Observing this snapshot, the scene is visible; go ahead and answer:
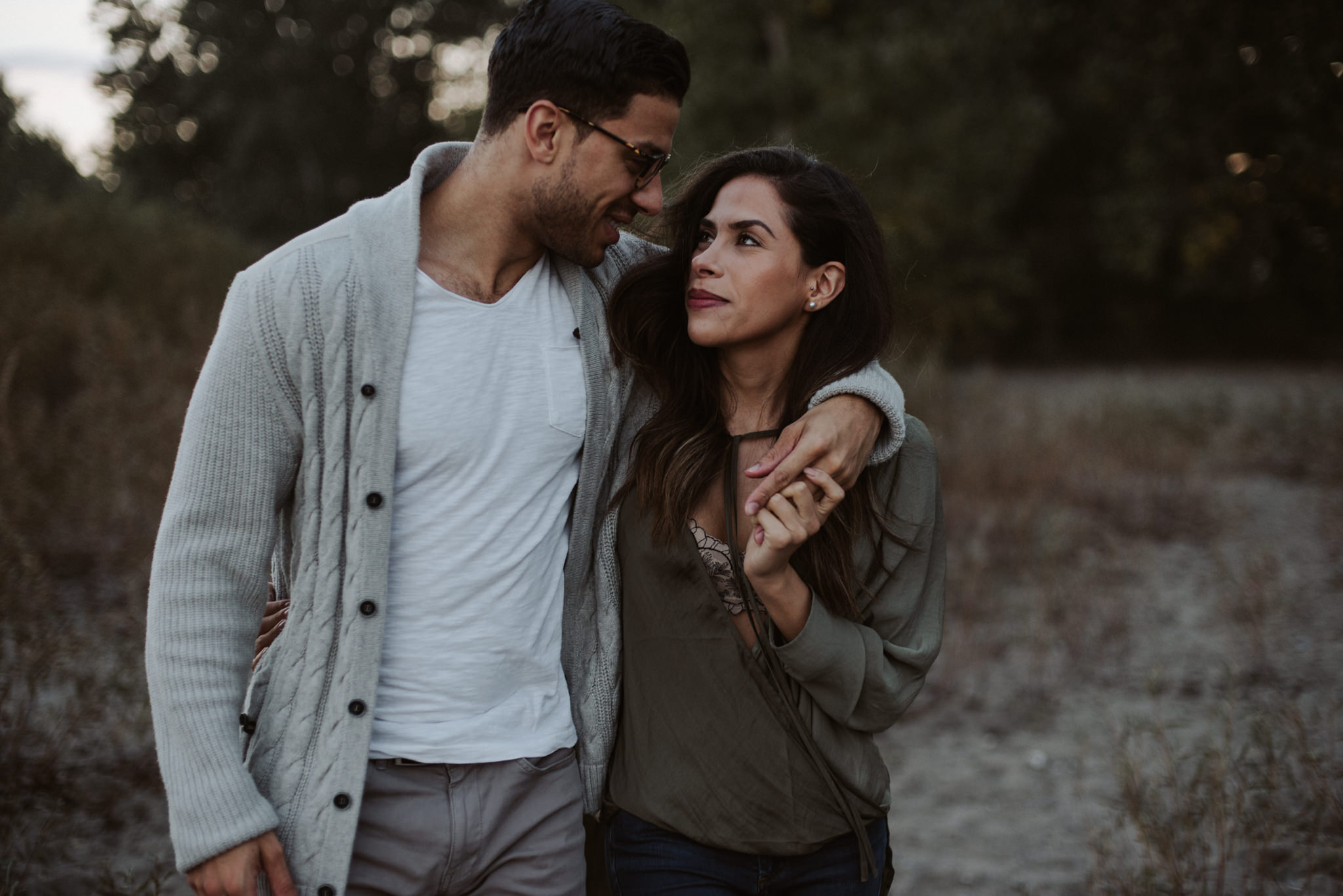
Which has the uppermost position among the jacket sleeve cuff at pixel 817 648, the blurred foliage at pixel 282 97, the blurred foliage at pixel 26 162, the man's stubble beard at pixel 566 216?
the blurred foliage at pixel 282 97

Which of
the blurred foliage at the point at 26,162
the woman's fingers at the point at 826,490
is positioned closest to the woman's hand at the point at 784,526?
the woman's fingers at the point at 826,490

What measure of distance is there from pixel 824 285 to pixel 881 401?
1.29 ft

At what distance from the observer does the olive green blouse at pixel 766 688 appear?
6.89 feet

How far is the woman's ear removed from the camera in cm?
241

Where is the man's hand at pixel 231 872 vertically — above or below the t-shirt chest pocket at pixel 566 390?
below

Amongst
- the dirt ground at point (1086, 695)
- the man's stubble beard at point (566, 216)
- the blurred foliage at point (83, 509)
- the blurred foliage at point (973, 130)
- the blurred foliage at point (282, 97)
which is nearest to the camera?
the man's stubble beard at point (566, 216)

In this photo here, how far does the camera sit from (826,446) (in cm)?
205

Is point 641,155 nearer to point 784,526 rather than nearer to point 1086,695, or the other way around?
point 784,526

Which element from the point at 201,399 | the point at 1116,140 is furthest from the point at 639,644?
the point at 1116,140

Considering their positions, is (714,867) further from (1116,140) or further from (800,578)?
(1116,140)

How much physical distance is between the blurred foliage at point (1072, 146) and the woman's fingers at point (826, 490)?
1083 millimetres

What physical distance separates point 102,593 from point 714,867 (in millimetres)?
4693

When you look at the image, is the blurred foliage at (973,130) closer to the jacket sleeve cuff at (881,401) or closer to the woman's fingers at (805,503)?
the jacket sleeve cuff at (881,401)

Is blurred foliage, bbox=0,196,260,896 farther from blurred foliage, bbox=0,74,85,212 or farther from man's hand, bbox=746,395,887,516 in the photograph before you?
man's hand, bbox=746,395,887,516
